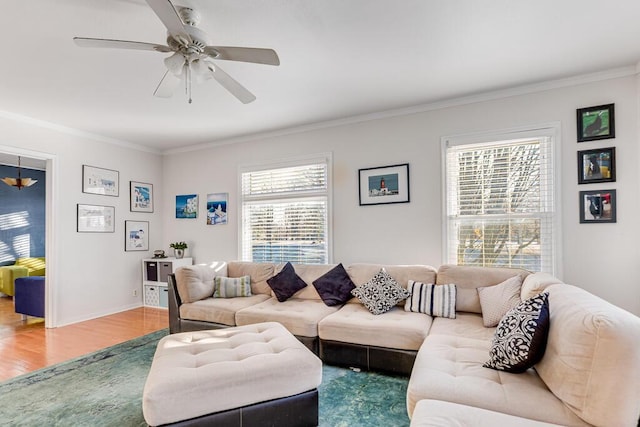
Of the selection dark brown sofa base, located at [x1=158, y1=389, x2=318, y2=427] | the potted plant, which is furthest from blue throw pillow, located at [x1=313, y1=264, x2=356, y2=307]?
the potted plant

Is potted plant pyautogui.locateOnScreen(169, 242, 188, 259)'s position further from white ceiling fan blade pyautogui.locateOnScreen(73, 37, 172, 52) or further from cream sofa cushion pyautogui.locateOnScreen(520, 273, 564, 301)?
cream sofa cushion pyautogui.locateOnScreen(520, 273, 564, 301)

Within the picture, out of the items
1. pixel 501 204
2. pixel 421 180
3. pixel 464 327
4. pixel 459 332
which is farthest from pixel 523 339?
pixel 421 180

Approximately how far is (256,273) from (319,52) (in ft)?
8.29

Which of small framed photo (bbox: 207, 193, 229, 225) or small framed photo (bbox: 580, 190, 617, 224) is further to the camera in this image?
small framed photo (bbox: 207, 193, 229, 225)

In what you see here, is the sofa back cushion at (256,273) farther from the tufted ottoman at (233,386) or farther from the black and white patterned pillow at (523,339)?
the black and white patterned pillow at (523,339)

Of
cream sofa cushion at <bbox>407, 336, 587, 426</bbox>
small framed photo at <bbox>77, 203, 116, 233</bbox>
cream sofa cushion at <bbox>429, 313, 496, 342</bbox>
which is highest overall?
small framed photo at <bbox>77, 203, 116, 233</bbox>

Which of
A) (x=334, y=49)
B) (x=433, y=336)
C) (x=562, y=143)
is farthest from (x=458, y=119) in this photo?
(x=433, y=336)

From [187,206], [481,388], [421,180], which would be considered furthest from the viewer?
[187,206]

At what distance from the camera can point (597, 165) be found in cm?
298

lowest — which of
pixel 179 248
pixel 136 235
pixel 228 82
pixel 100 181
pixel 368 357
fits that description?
pixel 368 357

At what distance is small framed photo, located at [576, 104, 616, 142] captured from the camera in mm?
2947

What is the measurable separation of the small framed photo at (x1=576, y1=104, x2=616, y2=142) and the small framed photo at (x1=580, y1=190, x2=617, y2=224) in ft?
1.64

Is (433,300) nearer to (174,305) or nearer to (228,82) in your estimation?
(228,82)

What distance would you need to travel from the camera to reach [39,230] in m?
6.80
